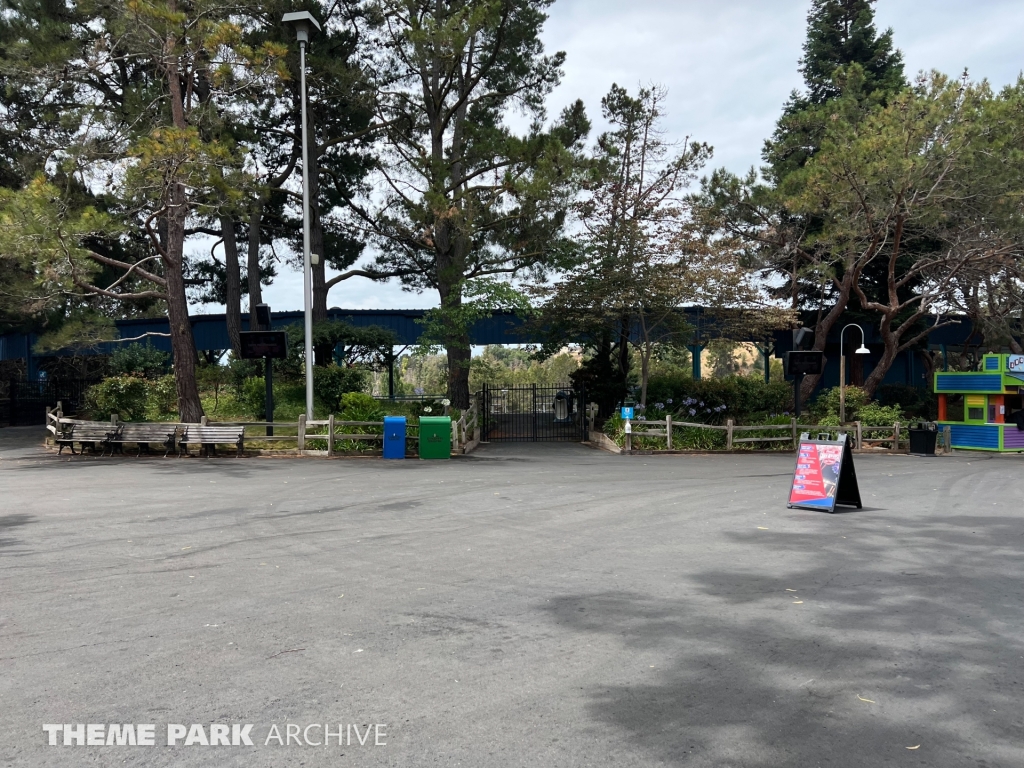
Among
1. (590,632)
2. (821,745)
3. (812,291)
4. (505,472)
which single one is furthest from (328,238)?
(821,745)

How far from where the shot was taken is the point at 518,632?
17.5 feet

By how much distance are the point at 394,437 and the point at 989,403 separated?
60.2ft

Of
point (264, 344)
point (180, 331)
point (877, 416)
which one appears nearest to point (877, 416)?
point (877, 416)

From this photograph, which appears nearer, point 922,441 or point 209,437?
point 209,437

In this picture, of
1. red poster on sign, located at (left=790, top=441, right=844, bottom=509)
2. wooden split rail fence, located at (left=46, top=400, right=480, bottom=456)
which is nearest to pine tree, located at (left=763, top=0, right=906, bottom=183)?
wooden split rail fence, located at (left=46, top=400, right=480, bottom=456)

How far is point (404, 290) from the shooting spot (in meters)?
29.0

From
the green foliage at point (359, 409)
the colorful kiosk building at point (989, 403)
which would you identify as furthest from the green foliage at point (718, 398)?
the green foliage at point (359, 409)

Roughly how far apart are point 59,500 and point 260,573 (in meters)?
6.29

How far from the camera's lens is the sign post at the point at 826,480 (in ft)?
35.1

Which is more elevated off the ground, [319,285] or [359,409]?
[319,285]

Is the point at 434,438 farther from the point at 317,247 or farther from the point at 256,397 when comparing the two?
the point at 317,247

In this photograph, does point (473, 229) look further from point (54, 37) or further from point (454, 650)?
point (454, 650)

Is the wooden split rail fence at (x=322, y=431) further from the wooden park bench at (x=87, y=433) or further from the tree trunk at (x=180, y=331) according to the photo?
the tree trunk at (x=180, y=331)

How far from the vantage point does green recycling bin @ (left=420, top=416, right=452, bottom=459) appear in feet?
60.5
